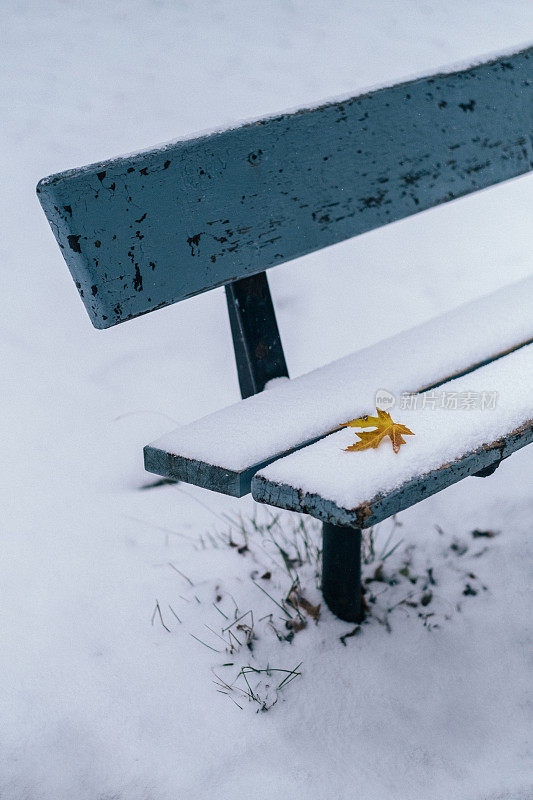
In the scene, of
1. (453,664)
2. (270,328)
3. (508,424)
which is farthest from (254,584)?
(508,424)

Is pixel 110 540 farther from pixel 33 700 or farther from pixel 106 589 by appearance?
pixel 33 700

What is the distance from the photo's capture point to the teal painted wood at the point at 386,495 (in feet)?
3.81

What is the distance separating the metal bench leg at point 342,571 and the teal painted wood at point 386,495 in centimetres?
45

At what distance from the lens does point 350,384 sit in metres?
1.63

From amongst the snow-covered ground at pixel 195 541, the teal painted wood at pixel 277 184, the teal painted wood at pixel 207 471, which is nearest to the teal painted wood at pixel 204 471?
the teal painted wood at pixel 207 471

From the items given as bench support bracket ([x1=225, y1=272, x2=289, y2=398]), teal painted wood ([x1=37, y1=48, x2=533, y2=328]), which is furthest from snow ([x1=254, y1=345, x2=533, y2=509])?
teal painted wood ([x1=37, y1=48, x2=533, y2=328])

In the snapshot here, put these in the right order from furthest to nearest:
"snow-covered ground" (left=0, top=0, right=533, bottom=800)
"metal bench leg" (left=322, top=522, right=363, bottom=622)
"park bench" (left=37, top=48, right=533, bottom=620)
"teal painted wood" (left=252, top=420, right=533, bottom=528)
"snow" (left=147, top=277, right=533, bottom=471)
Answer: "metal bench leg" (left=322, top=522, right=363, bottom=622) < "snow-covered ground" (left=0, top=0, right=533, bottom=800) < "snow" (left=147, top=277, right=533, bottom=471) < "park bench" (left=37, top=48, right=533, bottom=620) < "teal painted wood" (left=252, top=420, right=533, bottom=528)

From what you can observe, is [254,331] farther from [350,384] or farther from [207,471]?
[207,471]

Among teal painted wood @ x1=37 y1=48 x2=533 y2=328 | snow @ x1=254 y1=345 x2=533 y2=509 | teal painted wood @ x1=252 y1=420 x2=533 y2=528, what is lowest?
teal painted wood @ x1=252 y1=420 x2=533 y2=528

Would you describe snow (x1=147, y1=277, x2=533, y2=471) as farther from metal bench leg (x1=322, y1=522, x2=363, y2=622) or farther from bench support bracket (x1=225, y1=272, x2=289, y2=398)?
metal bench leg (x1=322, y1=522, x2=363, y2=622)

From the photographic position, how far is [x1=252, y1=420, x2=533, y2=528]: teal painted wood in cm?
116

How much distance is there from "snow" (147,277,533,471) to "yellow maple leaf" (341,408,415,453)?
0.09 m

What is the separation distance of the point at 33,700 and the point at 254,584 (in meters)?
0.58

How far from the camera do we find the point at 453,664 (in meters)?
1.75
